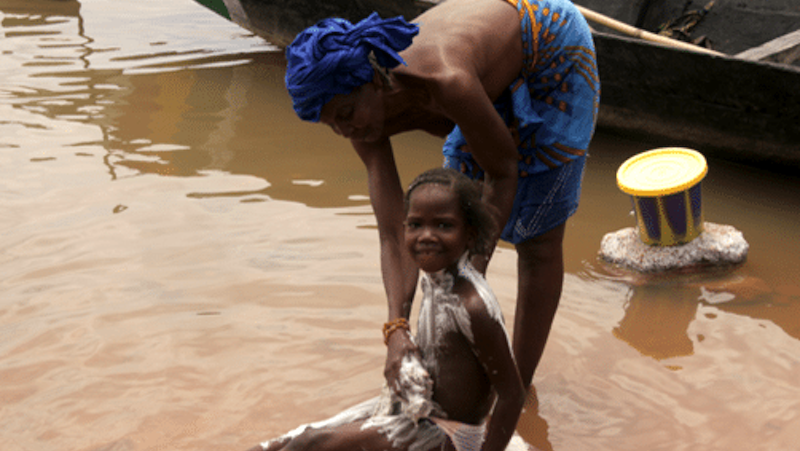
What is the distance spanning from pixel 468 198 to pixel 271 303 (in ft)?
6.42

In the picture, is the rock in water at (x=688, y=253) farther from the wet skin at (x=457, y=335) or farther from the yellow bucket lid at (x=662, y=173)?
the wet skin at (x=457, y=335)

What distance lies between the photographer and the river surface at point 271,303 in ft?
9.77

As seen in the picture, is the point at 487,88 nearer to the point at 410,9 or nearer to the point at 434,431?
the point at 434,431

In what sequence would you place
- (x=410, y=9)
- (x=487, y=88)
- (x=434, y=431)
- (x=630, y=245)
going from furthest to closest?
1. (x=410, y=9)
2. (x=630, y=245)
3. (x=487, y=88)
4. (x=434, y=431)

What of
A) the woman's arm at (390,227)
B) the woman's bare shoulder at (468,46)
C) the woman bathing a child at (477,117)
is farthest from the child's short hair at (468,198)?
the woman's arm at (390,227)

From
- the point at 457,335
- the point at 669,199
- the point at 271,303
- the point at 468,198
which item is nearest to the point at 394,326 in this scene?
the point at 457,335

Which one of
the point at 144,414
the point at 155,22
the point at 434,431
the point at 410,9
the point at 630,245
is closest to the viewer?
the point at 434,431

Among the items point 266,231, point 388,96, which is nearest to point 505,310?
point 266,231

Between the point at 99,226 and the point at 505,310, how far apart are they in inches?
93.0

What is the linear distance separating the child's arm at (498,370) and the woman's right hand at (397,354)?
19cm

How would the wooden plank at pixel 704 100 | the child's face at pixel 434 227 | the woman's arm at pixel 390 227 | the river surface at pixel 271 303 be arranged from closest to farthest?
the child's face at pixel 434 227 → the woman's arm at pixel 390 227 → the river surface at pixel 271 303 → the wooden plank at pixel 704 100

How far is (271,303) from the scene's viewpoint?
3781mm

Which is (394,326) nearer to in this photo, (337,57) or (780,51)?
(337,57)

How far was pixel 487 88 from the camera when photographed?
7.79 feet
